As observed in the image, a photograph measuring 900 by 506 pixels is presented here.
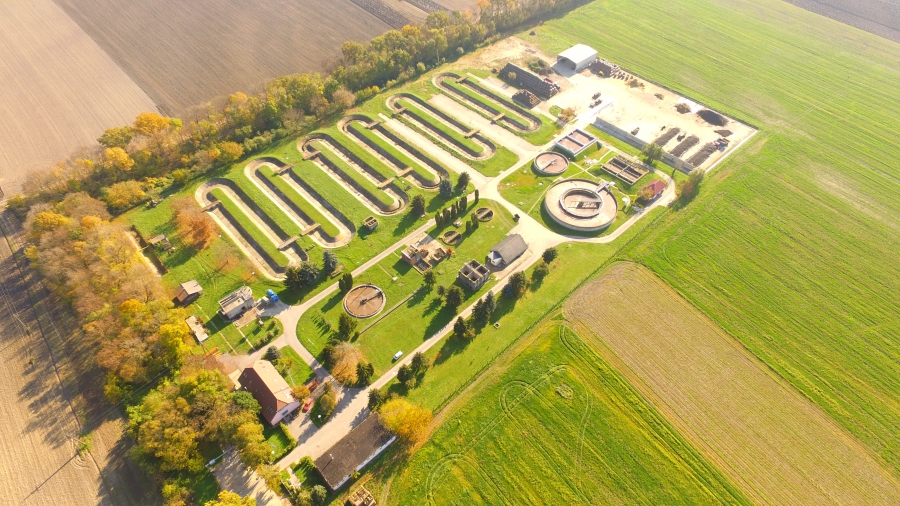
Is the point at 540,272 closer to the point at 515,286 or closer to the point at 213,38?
the point at 515,286

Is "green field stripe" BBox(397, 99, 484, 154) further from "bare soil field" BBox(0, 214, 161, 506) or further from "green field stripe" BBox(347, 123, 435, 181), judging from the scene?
"bare soil field" BBox(0, 214, 161, 506)

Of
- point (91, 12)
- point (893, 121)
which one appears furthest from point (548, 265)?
point (91, 12)

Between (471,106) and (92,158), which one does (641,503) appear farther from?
(92,158)

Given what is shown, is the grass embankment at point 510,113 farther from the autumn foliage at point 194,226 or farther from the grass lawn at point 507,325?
the autumn foliage at point 194,226

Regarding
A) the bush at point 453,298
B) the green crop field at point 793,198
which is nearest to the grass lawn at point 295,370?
the bush at point 453,298

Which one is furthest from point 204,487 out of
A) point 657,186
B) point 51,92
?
point 51,92

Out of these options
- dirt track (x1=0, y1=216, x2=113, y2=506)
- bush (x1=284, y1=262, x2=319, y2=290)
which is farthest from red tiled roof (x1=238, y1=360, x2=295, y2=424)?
dirt track (x1=0, y1=216, x2=113, y2=506)
